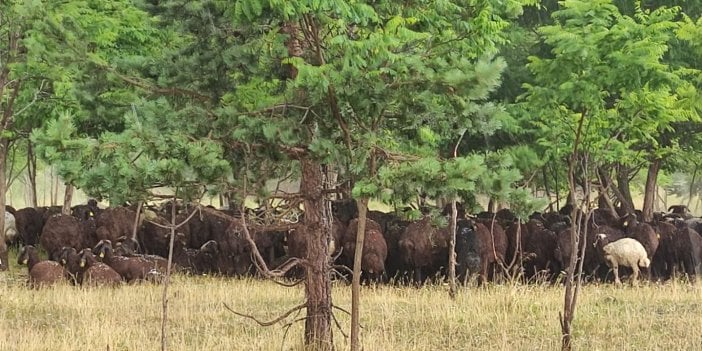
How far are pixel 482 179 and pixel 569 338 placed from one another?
2983 millimetres

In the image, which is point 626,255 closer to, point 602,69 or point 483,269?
point 483,269

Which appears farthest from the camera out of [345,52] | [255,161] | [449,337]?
[449,337]

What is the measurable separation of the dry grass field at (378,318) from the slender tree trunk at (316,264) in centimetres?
44

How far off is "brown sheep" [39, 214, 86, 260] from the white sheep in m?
10.8

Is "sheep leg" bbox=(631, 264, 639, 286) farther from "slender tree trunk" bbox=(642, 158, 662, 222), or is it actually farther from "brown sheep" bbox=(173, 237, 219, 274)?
"brown sheep" bbox=(173, 237, 219, 274)

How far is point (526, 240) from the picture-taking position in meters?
18.0

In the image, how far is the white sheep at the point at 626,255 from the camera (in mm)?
16453

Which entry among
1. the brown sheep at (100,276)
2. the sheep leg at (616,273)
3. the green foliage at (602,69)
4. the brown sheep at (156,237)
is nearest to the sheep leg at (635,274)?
the sheep leg at (616,273)

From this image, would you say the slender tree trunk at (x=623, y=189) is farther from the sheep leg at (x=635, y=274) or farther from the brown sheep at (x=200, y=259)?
the brown sheep at (x=200, y=259)

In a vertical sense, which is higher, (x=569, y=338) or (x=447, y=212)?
(x=447, y=212)

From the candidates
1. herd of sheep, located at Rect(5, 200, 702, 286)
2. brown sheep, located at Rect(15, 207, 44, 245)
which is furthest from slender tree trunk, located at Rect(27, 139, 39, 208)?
herd of sheep, located at Rect(5, 200, 702, 286)

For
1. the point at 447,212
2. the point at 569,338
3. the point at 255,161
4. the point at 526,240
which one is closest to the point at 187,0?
the point at 255,161

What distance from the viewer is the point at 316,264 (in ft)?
30.2

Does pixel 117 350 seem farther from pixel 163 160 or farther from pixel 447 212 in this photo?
pixel 447 212
